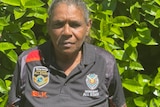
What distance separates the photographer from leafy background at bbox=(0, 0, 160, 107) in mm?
3350

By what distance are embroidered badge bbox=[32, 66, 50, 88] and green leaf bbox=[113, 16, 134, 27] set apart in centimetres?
67

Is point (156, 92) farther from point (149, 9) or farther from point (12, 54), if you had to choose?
point (12, 54)

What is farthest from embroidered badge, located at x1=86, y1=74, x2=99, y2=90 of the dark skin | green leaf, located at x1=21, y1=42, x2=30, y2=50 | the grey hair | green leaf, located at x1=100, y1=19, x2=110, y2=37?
green leaf, located at x1=21, y1=42, x2=30, y2=50

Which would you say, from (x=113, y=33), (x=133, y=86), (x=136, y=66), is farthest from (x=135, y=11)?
(x=133, y=86)

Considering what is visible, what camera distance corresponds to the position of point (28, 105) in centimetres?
300

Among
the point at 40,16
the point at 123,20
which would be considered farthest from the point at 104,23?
the point at 40,16

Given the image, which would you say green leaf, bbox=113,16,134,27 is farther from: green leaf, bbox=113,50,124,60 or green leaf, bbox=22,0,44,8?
green leaf, bbox=22,0,44,8

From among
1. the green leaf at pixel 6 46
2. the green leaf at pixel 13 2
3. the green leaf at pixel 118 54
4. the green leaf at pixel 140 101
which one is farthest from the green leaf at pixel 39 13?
the green leaf at pixel 140 101

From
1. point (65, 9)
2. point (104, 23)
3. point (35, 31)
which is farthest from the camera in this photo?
point (35, 31)

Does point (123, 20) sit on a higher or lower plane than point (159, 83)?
higher

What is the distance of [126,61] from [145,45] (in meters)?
0.34

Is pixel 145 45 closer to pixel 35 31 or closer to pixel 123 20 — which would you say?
pixel 123 20

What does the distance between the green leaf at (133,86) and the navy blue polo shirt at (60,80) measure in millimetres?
370

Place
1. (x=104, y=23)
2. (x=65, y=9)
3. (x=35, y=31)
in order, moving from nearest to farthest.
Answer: (x=65, y=9)
(x=104, y=23)
(x=35, y=31)
